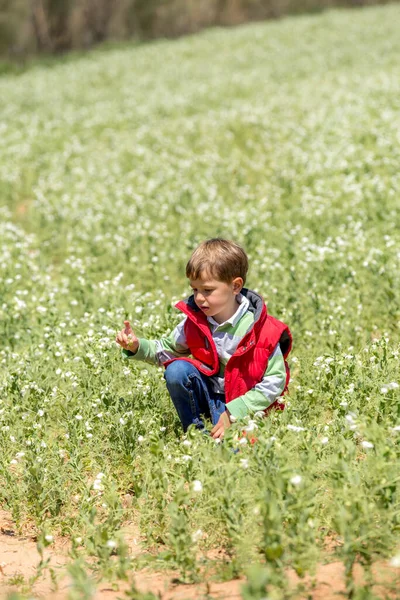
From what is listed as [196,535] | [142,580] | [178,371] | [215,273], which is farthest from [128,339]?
[142,580]

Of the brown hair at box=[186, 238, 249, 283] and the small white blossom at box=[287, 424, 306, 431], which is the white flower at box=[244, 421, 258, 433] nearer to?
the small white blossom at box=[287, 424, 306, 431]

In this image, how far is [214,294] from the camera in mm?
5613

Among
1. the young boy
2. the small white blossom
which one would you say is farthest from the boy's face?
the small white blossom

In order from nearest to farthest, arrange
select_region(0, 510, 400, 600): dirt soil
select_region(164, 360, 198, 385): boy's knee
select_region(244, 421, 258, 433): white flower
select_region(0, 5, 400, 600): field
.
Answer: select_region(0, 510, 400, 600): dirt soil → select_region(0, 5, 400, 600): field → select_region(244, 421, 258, 433): white flower → select_region(164, 360, 198, 385): boy's knee

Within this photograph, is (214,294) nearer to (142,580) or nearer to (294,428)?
(294,428)

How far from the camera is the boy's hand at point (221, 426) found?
5457 mm

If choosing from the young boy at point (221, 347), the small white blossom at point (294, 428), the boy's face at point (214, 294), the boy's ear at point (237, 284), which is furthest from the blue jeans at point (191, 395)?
the small white blossom at point (294, 428)

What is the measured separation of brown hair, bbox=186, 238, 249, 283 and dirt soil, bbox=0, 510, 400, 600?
1.84 meters

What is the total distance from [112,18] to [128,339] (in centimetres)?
4791

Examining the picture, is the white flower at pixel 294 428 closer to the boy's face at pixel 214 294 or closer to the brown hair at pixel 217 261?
the boy's face at pixel 214 294

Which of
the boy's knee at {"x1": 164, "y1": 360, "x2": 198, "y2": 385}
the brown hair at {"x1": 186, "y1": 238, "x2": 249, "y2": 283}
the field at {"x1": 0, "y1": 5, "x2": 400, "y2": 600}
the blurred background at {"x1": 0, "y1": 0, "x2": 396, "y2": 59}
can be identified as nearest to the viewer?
the field at {"x1": 0, "y1": 5, "x2": 400, "y2": 600}

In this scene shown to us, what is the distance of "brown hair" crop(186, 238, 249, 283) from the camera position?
5.57 m

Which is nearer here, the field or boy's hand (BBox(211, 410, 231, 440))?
the field

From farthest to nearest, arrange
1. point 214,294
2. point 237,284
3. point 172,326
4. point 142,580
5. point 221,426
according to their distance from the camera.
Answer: point 172,326 < point 237,284 < point 214,294 < point 221,426 < point 142,580
